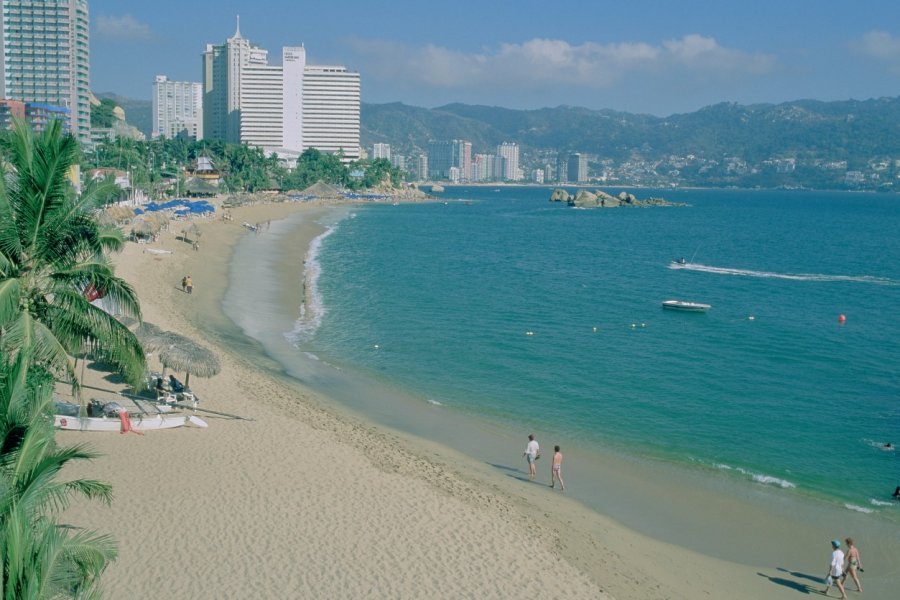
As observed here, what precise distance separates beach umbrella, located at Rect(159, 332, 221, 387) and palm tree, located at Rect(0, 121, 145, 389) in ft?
26.9

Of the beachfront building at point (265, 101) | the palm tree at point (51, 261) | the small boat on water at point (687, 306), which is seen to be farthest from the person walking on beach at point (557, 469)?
the beachfront building at point (265, 101)

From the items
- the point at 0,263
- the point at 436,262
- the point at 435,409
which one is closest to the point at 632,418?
the point at 435,409

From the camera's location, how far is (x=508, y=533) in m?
14.2

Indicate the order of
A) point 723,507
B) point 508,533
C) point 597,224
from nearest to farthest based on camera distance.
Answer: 1. point 508,533
2. point 723,507
3. point 597,224

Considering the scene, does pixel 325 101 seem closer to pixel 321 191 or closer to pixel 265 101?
pixel 265 101

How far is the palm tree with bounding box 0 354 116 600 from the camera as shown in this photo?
5836 millimetres

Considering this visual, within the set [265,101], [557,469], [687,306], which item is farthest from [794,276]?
[265,101]

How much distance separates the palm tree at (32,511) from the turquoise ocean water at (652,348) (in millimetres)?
14990

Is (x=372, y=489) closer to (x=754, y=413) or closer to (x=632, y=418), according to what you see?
(x=632, y=418)

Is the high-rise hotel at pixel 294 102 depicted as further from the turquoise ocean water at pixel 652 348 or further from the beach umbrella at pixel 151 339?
the beach umbrella at pixel 151 339

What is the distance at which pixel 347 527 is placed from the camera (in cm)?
1376

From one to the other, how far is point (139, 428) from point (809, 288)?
140 ft

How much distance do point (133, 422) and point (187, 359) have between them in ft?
7.56

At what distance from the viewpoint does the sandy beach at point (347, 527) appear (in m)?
12.0
